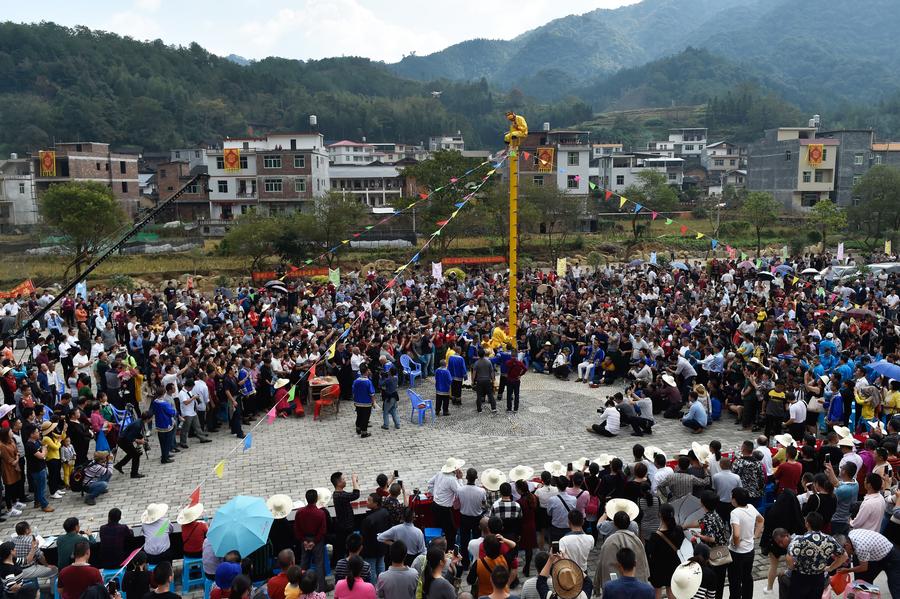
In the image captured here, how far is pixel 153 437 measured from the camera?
14.7 metres

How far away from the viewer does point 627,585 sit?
618 centimetres

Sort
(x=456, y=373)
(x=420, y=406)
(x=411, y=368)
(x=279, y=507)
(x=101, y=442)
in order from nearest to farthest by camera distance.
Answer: (x=279, y=507)
(x=101, y=442)
(x=420, y=406)
(x=456, y=373)
(x=411, y=368)

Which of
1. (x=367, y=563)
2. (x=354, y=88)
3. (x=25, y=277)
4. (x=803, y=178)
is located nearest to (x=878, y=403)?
(x=367, y=563)

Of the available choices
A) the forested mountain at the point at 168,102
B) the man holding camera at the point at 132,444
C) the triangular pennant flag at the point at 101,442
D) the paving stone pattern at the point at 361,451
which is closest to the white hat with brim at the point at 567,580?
the paving stone pattern at the point at 361,451

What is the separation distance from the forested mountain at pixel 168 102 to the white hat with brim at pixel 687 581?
99.8 metres

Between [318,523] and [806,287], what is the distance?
23070 millimetres

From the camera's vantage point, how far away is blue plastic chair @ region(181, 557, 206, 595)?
8.46 m

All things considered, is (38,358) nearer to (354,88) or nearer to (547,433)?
(547,433)

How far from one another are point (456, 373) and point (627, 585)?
1027 cm

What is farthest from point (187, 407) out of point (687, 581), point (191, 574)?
point (687, 581)

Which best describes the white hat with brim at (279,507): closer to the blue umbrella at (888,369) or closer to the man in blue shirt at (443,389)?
the man in blue shirt at (443,389)

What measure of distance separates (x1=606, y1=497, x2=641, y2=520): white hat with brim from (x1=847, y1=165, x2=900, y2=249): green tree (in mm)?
49919

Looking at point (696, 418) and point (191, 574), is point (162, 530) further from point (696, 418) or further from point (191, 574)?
point (696, 418)

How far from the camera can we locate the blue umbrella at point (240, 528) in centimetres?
755
